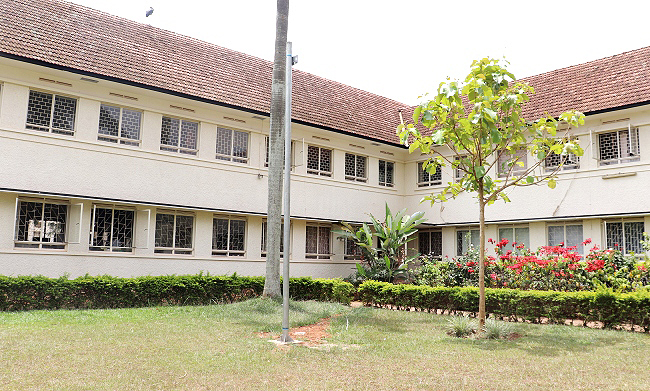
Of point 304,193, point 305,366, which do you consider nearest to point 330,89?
point 304,193

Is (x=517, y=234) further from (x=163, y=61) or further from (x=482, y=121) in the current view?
(x=163, y=61)

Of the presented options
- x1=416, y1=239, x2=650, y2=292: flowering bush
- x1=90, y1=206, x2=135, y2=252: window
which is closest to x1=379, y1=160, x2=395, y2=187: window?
x1=416, y1=239, x2=650, y2=292: flowering bush

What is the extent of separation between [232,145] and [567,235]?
37.3 ft

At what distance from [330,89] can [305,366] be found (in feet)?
56.5

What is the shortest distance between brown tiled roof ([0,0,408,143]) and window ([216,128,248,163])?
3.66ft

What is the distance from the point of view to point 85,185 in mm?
15531

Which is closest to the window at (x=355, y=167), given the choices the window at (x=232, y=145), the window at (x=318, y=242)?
the window at (x=318, y=242)

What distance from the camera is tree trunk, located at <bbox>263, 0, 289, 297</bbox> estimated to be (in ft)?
49.1

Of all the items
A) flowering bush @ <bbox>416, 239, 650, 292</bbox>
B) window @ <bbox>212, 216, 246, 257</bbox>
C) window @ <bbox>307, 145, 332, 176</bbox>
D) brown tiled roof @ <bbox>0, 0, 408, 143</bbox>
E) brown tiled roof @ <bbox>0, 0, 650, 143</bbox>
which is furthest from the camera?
window @ <bbox>307, 145, 332, 176</bbox>

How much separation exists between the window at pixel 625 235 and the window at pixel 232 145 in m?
11.8

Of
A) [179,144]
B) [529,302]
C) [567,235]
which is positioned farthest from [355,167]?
[529,302]

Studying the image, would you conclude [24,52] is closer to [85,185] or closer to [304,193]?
[85,185]

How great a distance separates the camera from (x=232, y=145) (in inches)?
741

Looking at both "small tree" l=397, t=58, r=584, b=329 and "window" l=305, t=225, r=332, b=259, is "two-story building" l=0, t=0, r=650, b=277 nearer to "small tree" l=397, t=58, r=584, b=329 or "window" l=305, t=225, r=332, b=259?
"window" l=305, t=225, r=332, b=259
